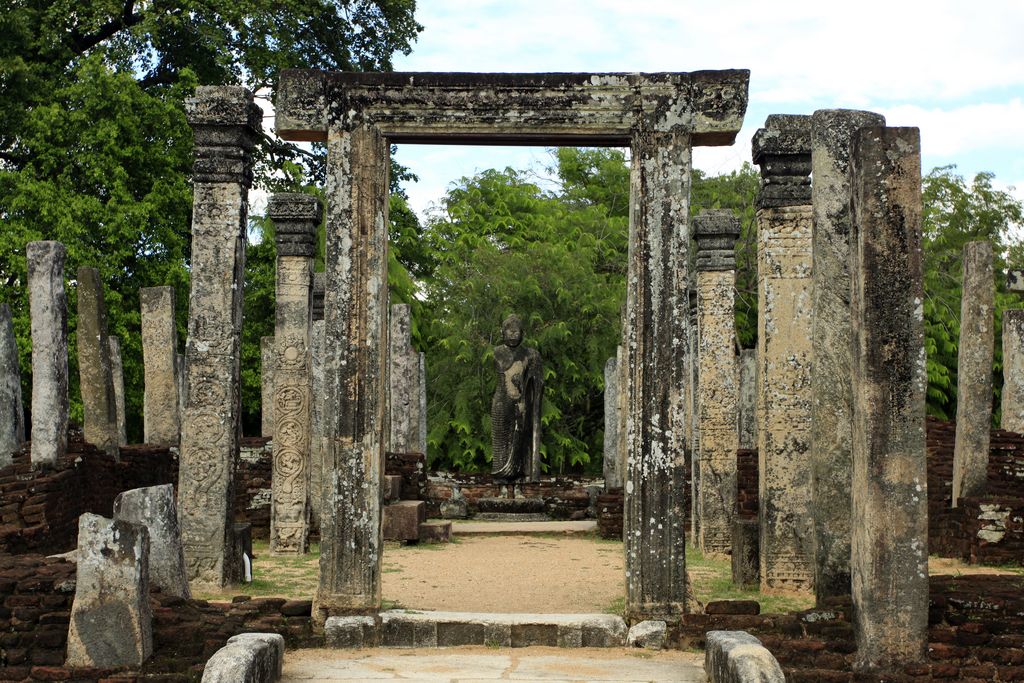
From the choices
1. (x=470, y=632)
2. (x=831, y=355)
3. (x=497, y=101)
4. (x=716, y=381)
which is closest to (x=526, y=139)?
(x=497, y=101)

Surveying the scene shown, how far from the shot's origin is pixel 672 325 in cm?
909

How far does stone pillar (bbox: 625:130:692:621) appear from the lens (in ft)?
29.7

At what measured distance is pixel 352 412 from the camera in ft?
30.1

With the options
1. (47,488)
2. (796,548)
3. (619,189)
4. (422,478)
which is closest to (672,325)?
(796,548)

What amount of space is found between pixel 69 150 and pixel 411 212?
8.91 m

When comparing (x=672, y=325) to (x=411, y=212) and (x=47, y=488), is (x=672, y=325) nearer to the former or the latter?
(x=47, y=488)

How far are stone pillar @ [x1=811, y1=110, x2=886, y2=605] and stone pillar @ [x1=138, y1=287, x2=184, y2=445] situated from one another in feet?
33.8

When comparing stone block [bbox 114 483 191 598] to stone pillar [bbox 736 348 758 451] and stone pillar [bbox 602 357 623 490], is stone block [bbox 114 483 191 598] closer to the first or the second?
stone pillar [bbox 602 357 623 490]

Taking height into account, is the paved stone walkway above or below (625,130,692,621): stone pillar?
below

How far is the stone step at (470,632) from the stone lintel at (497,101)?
3.62 m

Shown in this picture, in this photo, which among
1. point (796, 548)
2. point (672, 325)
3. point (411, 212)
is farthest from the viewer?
point (411, 212)

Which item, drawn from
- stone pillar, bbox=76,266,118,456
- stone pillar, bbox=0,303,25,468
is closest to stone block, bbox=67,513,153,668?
stone pillar, bbox=0,303,25,468

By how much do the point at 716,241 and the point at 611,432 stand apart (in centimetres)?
639

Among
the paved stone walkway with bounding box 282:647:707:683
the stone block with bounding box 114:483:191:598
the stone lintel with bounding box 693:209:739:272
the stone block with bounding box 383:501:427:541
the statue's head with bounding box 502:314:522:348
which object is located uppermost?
the stone lintel with bounding box 693:209:739:272
